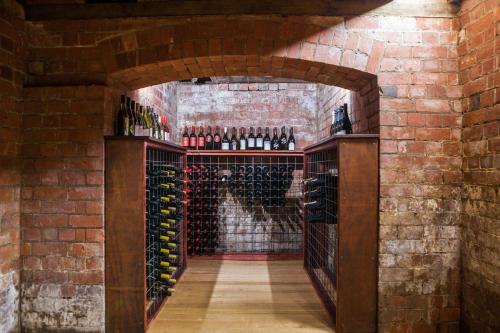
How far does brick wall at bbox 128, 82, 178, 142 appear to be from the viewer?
3.74 m

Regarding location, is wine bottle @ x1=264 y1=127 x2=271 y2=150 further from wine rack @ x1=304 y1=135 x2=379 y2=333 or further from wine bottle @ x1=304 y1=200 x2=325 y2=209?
wine rack @ x1=304 y1=135 x2=379 y2=333

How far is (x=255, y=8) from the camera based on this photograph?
8.68 ft

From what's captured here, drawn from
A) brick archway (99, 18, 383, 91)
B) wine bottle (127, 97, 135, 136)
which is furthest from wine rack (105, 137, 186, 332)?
brick archway (99, 18, 383, 91)

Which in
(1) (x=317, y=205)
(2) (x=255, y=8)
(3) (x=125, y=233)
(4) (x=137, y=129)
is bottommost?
(3) (x=125, y=233)

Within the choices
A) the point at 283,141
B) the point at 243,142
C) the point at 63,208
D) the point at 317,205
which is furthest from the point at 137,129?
the point at 283,141

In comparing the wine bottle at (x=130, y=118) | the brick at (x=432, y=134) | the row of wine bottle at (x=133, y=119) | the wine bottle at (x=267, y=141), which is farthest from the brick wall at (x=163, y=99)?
the brick at (x=432, y=134)

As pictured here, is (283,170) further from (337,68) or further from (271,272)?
(337,68)

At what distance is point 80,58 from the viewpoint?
2.69m

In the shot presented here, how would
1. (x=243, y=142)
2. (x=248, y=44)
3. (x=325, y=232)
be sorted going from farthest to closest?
(x=243, y=142)
(x=325, y=232)
(x=248, y=44)

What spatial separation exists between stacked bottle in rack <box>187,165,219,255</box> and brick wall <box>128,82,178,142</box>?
771 mm

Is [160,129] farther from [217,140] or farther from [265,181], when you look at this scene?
[265,181]

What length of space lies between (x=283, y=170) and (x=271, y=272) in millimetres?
1498

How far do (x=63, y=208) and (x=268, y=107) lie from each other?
11.3 ft

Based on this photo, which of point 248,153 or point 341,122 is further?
point 248,153
